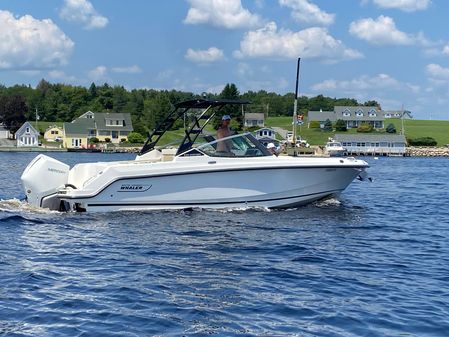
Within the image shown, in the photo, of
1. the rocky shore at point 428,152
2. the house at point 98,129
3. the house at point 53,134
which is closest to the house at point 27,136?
the house at point 98,129

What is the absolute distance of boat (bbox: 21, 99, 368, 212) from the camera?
626 inches

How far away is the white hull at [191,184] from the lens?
624 inches

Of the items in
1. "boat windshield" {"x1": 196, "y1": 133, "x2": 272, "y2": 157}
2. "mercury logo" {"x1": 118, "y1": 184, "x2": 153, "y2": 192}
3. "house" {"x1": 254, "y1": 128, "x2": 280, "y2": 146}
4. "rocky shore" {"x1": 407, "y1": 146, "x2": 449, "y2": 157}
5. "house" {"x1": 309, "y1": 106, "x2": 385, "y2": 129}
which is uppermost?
"house" {"x1": 309, "y1": 106, "x2": 385, "y2": 129}

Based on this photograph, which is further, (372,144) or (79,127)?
(79,127)

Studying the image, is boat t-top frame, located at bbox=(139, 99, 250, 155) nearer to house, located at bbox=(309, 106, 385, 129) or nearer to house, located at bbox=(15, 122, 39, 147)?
house, located at bbox=(15, 122, 39, 147)

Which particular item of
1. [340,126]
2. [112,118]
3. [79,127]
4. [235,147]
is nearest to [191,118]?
[235,147]

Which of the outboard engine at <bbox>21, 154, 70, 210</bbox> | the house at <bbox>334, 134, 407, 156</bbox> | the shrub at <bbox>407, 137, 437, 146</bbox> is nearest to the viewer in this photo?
the outboard engine at <bbox>21, 154, 70, 210</bbox>

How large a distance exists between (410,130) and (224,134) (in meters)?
136

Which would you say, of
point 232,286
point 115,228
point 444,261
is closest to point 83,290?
point 232,286

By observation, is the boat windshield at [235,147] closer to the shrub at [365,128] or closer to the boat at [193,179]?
the boat at [193,179]

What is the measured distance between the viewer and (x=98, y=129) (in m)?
118

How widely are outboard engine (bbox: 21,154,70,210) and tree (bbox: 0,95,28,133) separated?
114 m

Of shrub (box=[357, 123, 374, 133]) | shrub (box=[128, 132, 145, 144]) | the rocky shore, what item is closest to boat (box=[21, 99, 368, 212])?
the rocky shore

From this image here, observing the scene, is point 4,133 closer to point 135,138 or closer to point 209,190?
point 135,138
